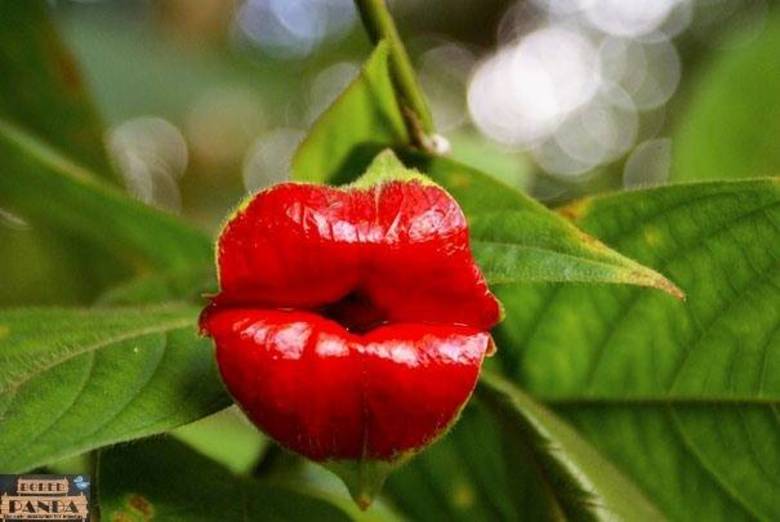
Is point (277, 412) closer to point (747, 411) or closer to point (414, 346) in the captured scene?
point (414, 346)

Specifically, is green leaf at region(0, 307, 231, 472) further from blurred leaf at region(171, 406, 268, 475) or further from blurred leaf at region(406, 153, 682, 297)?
blurred leaf at region(171, 406, 268, 475)

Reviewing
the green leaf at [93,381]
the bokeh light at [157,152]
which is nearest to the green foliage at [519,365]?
the green leaf at [93,381]

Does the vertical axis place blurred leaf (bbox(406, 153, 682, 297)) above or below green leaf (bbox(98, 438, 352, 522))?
above

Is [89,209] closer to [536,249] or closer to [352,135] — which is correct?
[352,135]

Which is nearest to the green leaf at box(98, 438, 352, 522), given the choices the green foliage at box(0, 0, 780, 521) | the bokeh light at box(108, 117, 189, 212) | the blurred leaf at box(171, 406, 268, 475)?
the green foliage at box(0, 0, 780, 521)

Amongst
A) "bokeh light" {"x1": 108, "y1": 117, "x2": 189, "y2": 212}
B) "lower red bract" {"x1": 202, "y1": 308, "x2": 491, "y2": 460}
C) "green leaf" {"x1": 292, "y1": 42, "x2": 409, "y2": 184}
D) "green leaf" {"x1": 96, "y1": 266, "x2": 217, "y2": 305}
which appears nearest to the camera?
"lower red bract" {"x1": 202, "y1": 308, "x2": 491, "y2": 460}

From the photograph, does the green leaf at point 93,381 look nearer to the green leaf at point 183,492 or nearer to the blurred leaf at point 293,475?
the green leaf at point 183,492

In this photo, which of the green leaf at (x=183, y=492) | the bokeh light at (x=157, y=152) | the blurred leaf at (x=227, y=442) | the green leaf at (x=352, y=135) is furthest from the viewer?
the bokeh light at (x=157, y=152)
